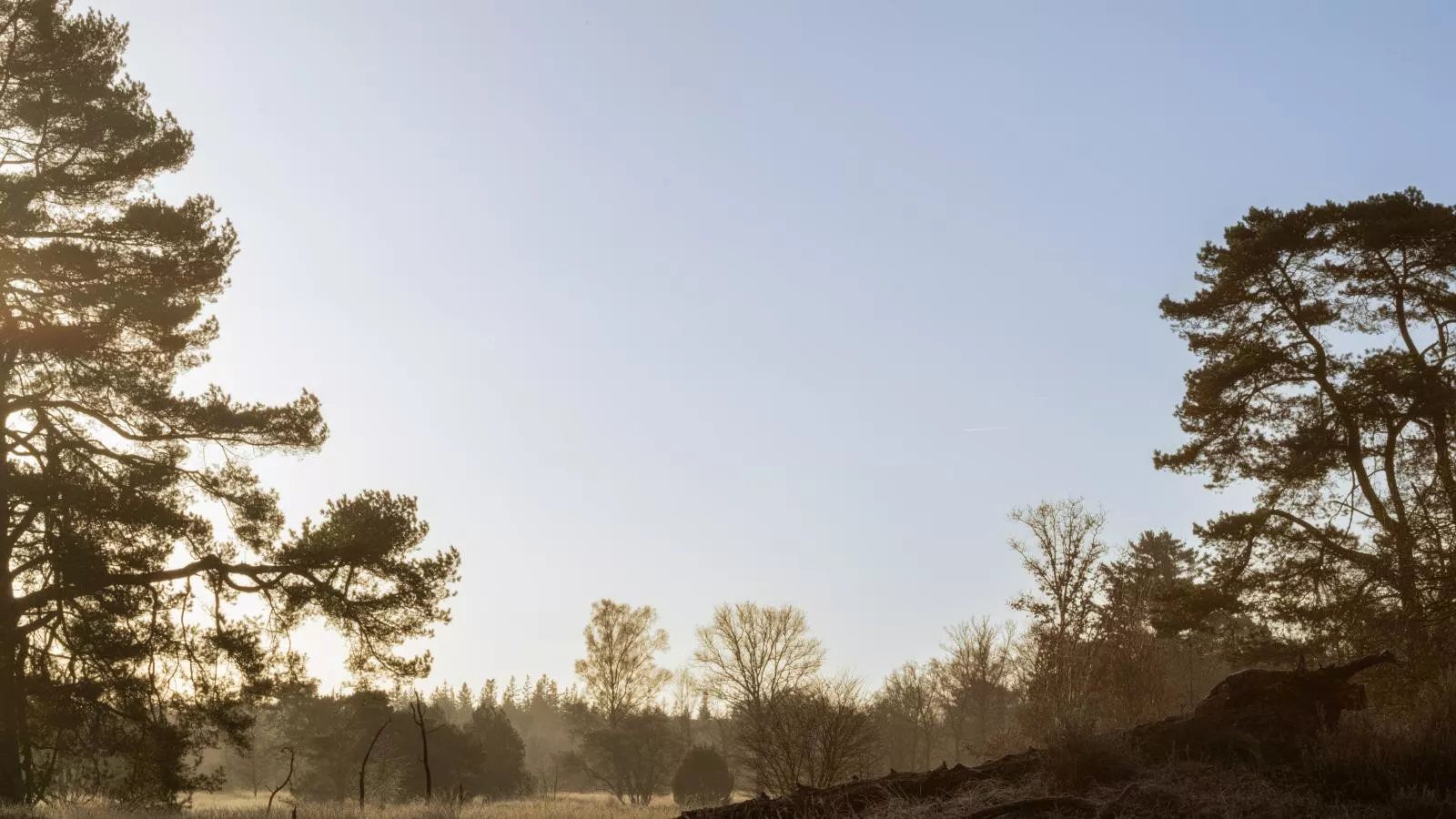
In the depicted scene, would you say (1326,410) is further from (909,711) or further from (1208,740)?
(909,711)

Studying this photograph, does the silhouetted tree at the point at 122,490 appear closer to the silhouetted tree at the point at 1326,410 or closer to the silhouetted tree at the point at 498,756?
the silhouetted tree at the point at 1326,410

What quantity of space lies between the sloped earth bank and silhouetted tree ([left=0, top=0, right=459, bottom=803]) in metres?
9.55

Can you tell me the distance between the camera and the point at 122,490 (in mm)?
17125

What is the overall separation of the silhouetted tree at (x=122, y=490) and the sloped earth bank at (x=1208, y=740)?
9.55 metres

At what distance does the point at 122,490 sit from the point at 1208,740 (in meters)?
17.3

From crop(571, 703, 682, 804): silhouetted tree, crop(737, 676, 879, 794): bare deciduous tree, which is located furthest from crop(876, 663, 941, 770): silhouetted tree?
crop(737, 676, 879, 794): bare deciduous tree

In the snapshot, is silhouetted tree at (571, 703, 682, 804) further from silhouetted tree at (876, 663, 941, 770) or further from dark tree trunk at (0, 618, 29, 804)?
dark tree trunk at (0, 618, 29, 804)

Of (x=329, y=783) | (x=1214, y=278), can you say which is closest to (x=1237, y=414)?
(x=1214, y=278)

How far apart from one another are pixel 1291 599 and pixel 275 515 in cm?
2068

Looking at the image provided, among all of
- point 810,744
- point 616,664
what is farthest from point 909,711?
point 810,744

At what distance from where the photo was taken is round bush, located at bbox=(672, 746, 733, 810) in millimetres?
42750

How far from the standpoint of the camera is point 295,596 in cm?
1798

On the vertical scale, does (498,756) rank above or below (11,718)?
below

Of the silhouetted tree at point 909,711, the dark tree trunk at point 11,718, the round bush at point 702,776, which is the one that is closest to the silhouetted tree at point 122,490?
the dark tree trunk at point 11,718
